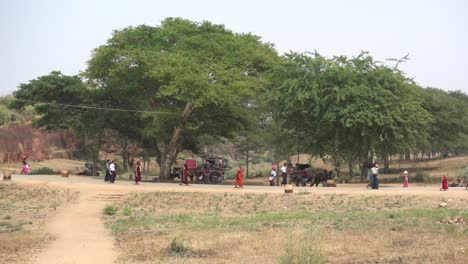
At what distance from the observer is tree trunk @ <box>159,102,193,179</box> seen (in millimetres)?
43447

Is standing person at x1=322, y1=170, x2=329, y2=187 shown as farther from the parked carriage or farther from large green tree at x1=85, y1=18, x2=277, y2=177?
the parked carriage

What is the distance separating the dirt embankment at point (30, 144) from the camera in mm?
62375

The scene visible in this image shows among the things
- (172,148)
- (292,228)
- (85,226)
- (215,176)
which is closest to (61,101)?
(172,148)

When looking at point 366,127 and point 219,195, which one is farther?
point 366,127

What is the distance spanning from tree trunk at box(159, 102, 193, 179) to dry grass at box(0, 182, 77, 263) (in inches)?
459

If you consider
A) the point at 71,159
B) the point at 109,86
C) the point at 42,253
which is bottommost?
the point at 42,253

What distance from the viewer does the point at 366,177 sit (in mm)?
53094

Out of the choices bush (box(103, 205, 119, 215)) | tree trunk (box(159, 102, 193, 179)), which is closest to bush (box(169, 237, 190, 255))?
bush (box(103, 205, 119, 215))

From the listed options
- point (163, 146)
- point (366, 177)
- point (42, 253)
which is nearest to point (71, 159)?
point (163, 146)

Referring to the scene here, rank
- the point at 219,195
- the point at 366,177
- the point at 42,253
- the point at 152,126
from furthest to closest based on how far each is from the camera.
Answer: the point at 366,177
the point at 152,126
the point at 219,195
the point at 42,253

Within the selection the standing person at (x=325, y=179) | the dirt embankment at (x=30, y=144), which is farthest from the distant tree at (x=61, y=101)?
the standing person at (x=325, y=179)

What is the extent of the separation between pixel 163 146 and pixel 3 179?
13.3 meters

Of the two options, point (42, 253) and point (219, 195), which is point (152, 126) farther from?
point (42, 253)

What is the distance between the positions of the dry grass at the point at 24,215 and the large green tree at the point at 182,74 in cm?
1092
